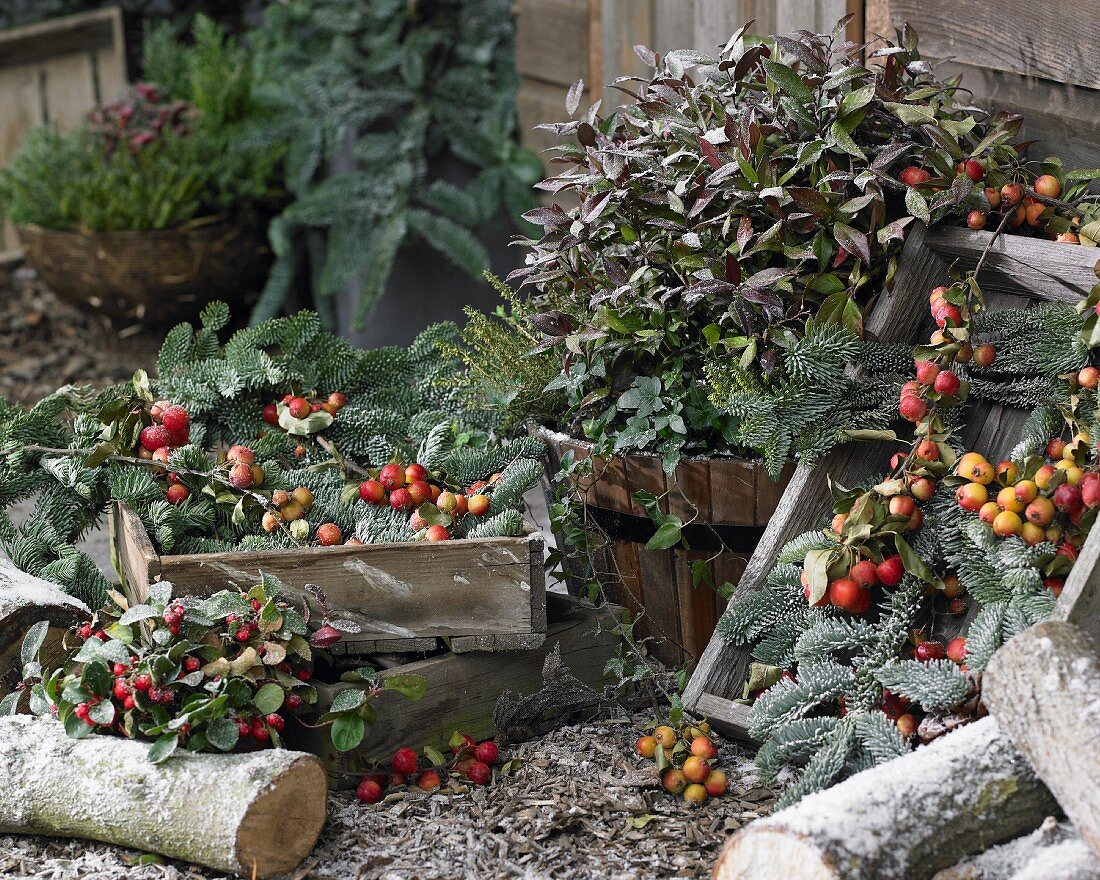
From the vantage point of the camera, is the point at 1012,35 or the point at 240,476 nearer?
the point at 240,476

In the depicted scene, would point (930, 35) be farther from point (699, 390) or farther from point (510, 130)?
point (510, 130)

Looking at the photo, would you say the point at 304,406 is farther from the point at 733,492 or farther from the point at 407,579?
the point at 733,492

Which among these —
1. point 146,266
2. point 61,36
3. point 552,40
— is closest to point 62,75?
point 61,36

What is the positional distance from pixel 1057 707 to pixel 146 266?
431cm

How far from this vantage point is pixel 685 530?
237cm

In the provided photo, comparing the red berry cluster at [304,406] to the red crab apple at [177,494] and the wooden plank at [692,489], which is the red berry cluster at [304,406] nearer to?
the red crab apple at [177,494]

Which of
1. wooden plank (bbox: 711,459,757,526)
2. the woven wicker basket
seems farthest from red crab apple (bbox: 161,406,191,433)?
the woven wicker basket

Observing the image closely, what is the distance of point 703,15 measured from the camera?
351 cm

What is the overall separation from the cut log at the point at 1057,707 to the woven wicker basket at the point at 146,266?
13.6 ft

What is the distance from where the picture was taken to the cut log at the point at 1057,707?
1.56 m

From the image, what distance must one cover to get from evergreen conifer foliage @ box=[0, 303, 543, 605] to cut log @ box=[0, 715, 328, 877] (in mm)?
463

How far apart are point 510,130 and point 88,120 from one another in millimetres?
1990

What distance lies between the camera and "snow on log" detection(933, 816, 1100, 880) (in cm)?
156

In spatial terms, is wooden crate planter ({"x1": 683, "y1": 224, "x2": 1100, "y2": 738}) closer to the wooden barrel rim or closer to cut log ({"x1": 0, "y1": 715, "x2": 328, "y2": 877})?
the wooden barrel rim
